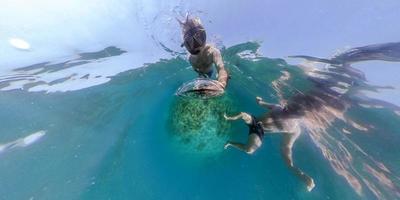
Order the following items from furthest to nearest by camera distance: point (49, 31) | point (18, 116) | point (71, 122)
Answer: point (71, 122), point (18, 116), point (49, 31)

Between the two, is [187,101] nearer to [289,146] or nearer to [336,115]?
[289,146]

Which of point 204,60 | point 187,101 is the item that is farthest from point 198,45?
point 187,101

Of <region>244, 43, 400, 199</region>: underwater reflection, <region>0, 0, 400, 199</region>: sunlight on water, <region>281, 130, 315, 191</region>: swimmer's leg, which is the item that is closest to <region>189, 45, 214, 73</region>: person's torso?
<region>0, 0, 400, 199</region>: sunlight on water

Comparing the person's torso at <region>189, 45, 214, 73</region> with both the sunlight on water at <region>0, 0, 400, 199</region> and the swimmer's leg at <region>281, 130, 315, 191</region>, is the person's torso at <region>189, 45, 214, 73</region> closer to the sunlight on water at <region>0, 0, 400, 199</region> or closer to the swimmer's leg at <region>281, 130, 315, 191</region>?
the sunlight on water at <region>0, 0, 400, 199</region>

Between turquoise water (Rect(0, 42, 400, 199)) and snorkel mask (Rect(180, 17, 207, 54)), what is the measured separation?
8.19ft

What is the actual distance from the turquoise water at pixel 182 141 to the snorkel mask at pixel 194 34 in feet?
8.19

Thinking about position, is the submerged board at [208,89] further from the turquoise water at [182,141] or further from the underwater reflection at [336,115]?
the underwater reflection at [336,115]

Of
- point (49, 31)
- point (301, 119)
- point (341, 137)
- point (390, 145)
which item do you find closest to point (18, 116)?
point (49, 31)

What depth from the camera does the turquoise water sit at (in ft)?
33.2

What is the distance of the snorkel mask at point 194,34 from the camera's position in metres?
6.10

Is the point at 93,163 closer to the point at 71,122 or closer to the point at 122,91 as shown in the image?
the point at 71,122

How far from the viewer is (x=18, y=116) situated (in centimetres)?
1135

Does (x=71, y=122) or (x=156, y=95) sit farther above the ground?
(x=156, y=95)

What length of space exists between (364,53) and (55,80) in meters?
8.80
